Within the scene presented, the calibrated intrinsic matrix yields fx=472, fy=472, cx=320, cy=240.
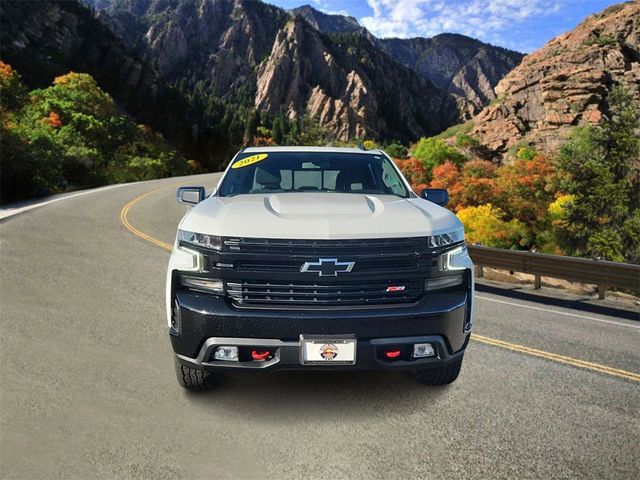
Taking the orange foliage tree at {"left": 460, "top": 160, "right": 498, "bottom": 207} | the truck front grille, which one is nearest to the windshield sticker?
the truck front grille

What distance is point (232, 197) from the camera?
175 inches

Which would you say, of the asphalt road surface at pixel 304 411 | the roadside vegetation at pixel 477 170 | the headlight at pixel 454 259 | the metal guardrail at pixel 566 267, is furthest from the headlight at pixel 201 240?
the roadside vegetation at pixel 477 170

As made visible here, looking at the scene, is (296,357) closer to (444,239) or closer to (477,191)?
(444,239)

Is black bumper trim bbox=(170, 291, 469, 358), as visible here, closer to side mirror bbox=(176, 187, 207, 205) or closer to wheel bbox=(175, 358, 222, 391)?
wheel bbox=(175, 358, 222, 391)

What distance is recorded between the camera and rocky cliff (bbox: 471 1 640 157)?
81.2 m

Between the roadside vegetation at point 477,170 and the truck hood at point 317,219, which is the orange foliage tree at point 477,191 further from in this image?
the truck hood at point 317,219

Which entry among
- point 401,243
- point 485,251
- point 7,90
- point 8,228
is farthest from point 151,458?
point 7,90

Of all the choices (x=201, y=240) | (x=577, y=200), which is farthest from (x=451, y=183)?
(x=201, y=240)

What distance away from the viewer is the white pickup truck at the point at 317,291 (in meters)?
3.30

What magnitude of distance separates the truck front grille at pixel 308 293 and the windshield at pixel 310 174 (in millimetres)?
1564

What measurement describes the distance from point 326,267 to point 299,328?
0.47m

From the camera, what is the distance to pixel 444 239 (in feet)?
11.6

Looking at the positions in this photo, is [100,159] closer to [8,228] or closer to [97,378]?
[8,228]

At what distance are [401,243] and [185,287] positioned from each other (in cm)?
162
